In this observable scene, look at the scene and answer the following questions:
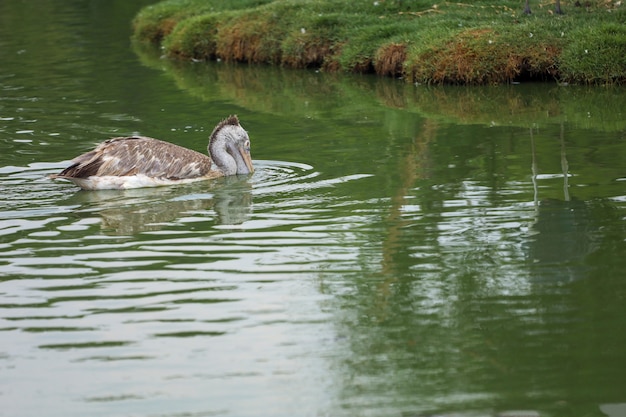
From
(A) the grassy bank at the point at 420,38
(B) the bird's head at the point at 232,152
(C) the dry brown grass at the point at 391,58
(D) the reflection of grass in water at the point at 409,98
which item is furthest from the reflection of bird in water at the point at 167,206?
(C) the dry brown grass at the point at 391,58

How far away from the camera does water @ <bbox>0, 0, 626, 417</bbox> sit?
6.50 metres

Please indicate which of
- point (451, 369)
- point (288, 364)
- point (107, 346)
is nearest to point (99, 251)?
point (107, 346)

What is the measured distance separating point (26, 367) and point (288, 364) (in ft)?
4.87

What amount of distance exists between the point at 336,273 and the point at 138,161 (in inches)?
169

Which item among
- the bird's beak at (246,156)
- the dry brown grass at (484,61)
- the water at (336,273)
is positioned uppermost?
the dry brown grass at (484,61)

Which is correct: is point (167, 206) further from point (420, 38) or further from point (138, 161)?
point (420, 38)

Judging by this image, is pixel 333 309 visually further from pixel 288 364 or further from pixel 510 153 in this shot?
pixel 510 153

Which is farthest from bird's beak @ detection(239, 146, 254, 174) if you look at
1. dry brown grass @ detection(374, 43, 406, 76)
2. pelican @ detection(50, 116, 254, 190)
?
dry brown grass @ detection(374, 43, 406, 76)

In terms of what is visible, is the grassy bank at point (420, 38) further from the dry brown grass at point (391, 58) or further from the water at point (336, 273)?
the water at point (336, 273)

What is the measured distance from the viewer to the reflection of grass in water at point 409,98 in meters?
15.7

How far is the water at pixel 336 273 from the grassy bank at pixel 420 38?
1701mm

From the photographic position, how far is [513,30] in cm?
1848

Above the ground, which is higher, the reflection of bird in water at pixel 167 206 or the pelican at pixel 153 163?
the pelican at pixel 153 163

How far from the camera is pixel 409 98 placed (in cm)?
1773
